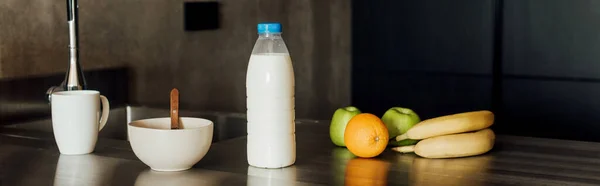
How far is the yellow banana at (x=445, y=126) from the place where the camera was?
1380 mm

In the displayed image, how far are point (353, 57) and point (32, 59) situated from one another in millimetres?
1556

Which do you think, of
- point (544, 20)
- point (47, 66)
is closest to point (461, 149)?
point (47, 66)

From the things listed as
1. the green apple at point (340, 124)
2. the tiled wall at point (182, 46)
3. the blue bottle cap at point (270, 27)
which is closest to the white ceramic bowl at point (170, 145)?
the blue bottle cap at point (270, 27)

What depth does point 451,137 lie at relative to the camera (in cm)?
137

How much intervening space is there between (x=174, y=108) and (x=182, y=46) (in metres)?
1.11

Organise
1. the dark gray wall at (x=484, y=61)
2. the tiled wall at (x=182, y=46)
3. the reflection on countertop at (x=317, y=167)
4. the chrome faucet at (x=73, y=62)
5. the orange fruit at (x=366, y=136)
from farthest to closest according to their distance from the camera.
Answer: the dark gray wall at (x=484, y=61)
the tiled wall at (x=182, y=46)
the chrome faucet at (x=73, y=62)
the orange fruit at (x=366, y=136)
the reflection on countertop at (x=317, y=167)

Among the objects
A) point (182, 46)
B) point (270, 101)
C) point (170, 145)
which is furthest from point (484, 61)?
point (170, 145)

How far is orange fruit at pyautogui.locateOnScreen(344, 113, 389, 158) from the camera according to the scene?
1.33m

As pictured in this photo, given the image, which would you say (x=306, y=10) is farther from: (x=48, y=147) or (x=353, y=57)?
(x=48, y=147)

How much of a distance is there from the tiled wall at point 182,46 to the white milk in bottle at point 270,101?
774 mm

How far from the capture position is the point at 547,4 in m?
2.75

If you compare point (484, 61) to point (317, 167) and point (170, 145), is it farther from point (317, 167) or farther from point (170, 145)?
point (170, 145)

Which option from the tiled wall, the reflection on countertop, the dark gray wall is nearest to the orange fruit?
the reflection on countertop

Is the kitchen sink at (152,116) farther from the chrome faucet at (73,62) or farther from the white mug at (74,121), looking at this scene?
the white mug at (74,121)
